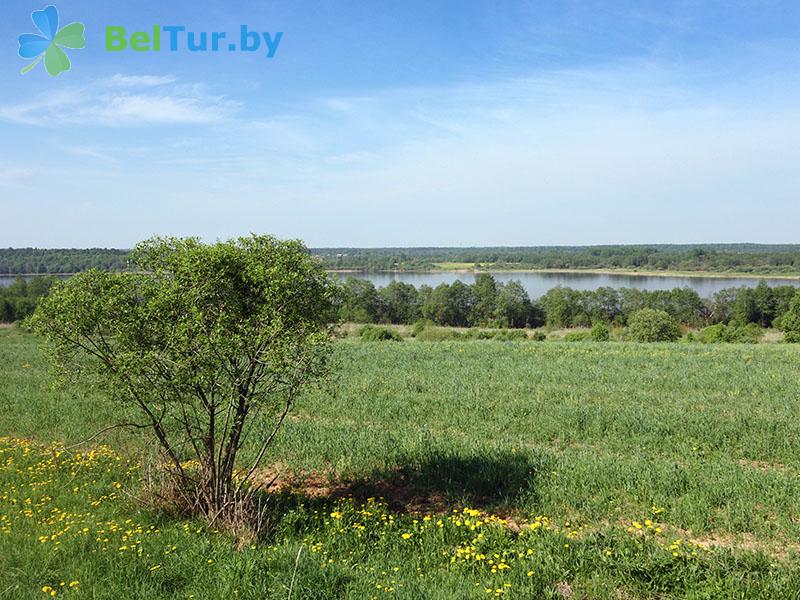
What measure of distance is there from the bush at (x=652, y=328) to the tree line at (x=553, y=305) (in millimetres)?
26838

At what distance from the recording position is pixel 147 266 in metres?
7.20

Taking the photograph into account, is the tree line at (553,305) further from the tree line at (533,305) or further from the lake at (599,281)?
the lake at (599,281)

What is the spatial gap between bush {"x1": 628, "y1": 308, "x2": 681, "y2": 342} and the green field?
39415 mm

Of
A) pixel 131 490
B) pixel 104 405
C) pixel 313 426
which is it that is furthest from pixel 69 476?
pixel 104 405

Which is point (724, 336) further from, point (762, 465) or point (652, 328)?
point (762, 465)

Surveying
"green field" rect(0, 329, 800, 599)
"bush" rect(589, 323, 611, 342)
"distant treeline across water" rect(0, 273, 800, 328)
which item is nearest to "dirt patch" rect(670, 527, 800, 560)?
"green field" rect(0, 329, 800, 599)

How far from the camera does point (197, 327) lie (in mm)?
6602

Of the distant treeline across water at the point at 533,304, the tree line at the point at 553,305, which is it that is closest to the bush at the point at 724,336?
the distant treeline across water at the point at 533,304

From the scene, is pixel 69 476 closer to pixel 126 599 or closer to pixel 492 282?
pixel 126 599

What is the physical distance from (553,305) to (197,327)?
3453 inches

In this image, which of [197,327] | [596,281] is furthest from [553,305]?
[197,327]

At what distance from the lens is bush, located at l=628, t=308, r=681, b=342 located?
51.9m

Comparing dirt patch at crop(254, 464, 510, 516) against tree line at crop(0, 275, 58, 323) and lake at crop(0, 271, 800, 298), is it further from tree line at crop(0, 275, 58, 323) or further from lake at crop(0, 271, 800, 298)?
lake at crop(0, 271, 800, 298)

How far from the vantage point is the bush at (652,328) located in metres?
51.9
